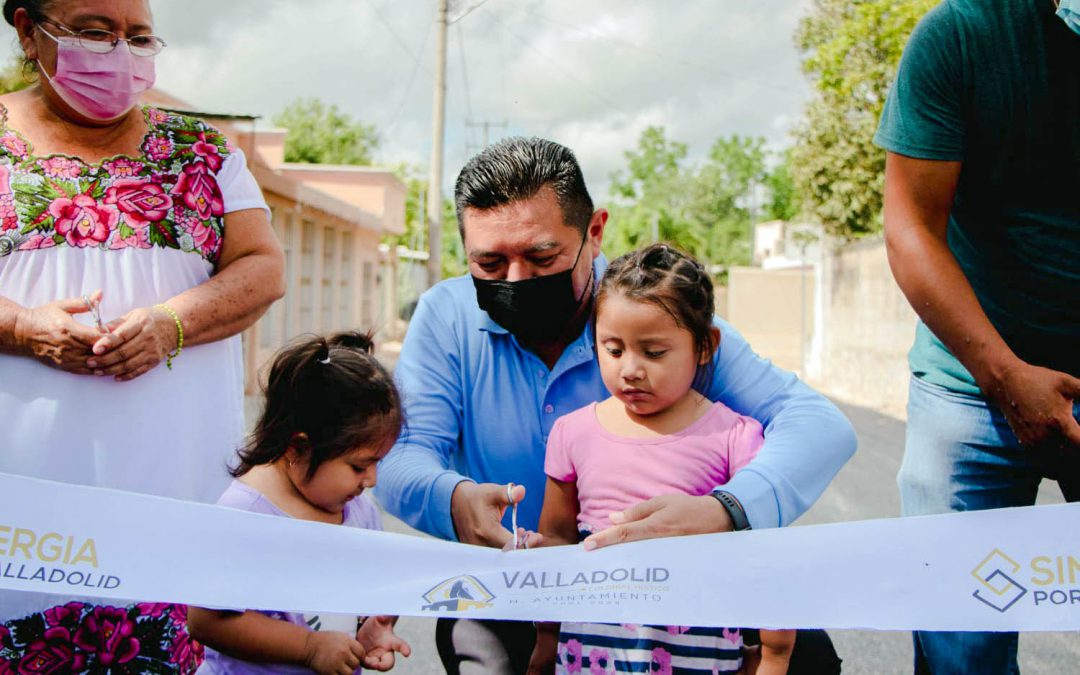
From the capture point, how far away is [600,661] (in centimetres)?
216

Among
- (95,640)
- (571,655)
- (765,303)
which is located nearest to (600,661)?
(571,655)

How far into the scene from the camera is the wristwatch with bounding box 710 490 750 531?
2105mm

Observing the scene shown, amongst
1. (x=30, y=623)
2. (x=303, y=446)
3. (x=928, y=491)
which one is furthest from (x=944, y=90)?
(x=30, y=623)

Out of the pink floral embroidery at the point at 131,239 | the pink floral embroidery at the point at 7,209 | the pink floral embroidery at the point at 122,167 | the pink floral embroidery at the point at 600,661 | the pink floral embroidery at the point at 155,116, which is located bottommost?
the pink floral embroidery at the point at 600,661

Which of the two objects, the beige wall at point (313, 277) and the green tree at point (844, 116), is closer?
the green tree at point (844, 116)

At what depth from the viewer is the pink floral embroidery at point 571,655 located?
2.18 meters

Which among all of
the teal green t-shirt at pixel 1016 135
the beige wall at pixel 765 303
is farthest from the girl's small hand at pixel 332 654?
the beige wall at pixel 765 303

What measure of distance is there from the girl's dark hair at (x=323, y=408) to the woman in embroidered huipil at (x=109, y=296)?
24cm

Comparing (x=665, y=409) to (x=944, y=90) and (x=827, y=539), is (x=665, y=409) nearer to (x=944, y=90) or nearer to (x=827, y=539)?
(x=827, y=539)

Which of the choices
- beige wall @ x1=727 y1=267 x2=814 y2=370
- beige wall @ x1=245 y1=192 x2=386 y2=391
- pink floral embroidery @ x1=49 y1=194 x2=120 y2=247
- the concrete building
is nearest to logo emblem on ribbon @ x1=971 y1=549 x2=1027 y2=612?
pink floral embroidery @ x1=49 y1=194 x2=120 y2=247

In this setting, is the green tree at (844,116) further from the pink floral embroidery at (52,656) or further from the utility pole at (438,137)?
the pink floral embroidery at (52,656)

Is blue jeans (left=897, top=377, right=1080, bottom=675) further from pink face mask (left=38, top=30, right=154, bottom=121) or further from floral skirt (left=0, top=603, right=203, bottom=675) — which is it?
pink face mask (left=38, top=30, right=154, bottom=121)

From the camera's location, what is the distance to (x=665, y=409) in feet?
7.97

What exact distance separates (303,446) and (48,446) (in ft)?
1.97
